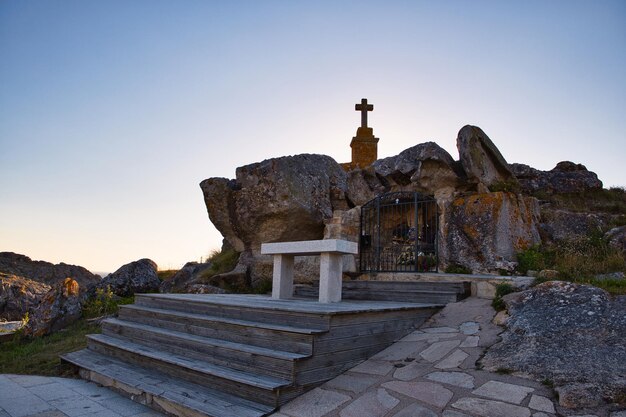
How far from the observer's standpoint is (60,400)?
4145mm

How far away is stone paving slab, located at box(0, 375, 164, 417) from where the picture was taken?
378 centimetres

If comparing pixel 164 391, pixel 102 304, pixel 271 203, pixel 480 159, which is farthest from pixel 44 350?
pixel 480 159

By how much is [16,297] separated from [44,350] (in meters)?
5.69

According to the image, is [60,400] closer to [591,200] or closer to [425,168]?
A: [425,168]

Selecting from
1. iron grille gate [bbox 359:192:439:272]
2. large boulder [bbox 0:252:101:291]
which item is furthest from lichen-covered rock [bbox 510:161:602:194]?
large boulder [bbox 0:252:101:291]

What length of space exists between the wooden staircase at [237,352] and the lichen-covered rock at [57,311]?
2.55 m

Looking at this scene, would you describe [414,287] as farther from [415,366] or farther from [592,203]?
[592,203]

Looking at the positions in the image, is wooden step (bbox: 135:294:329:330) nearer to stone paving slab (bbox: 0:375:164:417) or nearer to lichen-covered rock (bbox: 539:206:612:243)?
stone paving slab (bbox: 0:375:164:417)

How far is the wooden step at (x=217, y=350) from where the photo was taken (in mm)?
3717

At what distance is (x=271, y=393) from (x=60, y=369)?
3657 mm

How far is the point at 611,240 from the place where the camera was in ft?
27.0

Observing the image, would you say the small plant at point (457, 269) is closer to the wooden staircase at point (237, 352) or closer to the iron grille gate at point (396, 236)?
the iron grille gate at point (396, 236)

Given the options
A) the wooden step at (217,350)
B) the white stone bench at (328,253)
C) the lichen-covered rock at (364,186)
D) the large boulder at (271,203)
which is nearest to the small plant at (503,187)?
the lichen-covered rock at (364,186)

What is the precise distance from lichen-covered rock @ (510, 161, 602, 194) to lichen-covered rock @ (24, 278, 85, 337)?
11042 millimetres
